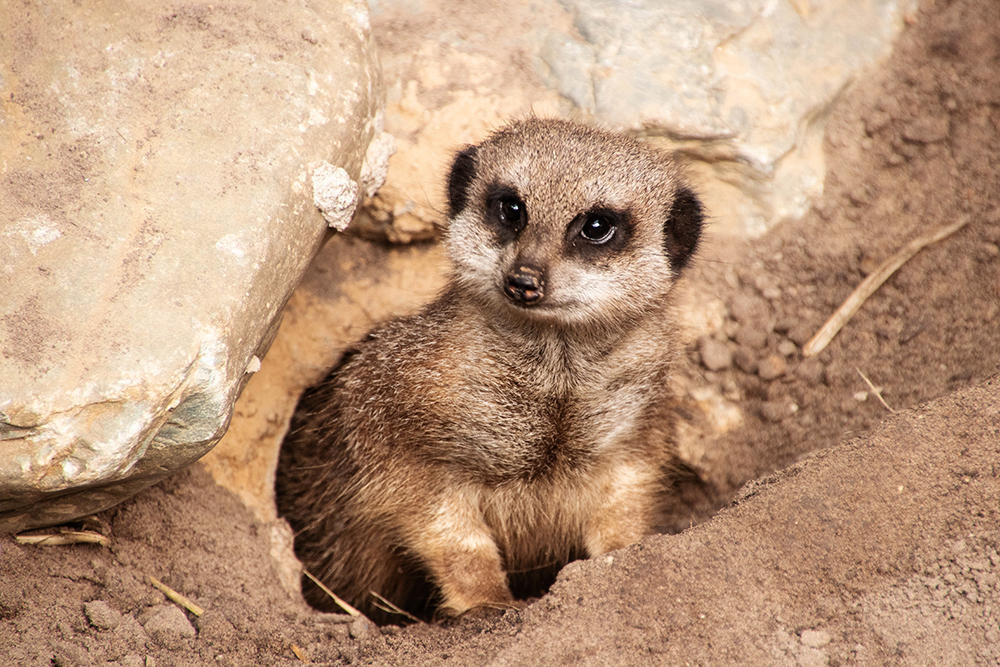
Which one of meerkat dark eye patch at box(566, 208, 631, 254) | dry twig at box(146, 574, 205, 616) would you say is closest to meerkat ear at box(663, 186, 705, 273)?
meerkat dark eye patch at box(566, 208, 631, 254)

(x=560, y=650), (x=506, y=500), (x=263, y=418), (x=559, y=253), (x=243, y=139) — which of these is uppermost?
(x=243, y=139)

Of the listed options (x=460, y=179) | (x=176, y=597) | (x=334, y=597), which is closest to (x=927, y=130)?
(x=460, y=179)

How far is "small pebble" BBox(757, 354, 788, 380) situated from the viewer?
3.54 m

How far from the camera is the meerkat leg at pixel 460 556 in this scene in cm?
283

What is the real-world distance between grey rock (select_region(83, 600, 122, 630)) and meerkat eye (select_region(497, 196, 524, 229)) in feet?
5.49

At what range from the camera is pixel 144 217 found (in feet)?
7.29

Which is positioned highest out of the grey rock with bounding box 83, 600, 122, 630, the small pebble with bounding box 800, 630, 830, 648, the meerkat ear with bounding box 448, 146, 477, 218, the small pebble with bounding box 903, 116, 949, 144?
the meerkat ear with bounding box 448, 146, 477, 218

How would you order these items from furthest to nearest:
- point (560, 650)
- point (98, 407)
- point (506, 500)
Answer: point (506, 500), point (560, 650), point (98, 407)

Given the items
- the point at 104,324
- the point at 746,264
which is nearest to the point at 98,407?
the point at 104,324

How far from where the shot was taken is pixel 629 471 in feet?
9.84

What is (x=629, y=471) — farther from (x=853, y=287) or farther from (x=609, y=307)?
(x=853, y=287)

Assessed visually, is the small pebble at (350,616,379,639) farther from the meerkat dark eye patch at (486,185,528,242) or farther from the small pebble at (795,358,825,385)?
the small pebble at (795,358,825,385)

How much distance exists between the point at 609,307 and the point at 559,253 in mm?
273

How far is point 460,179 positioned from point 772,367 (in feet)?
5.43
